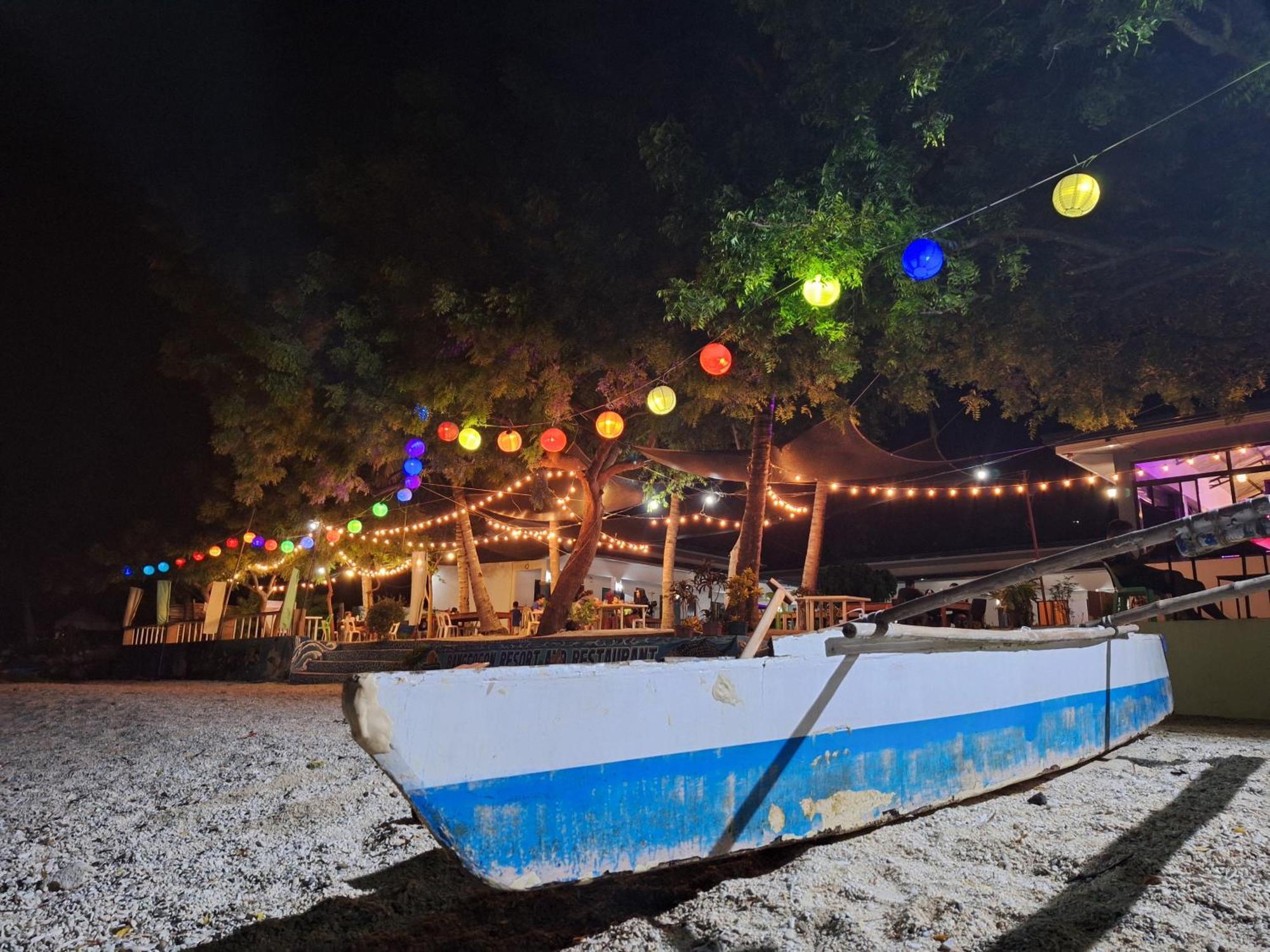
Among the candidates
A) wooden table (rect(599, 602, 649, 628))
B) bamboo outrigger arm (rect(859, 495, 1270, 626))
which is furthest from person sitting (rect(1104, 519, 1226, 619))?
wooden table (rect(599, 602, 649, 628))

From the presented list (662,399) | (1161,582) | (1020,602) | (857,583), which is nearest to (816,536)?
(857,583)

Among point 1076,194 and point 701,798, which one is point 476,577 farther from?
point 701,798

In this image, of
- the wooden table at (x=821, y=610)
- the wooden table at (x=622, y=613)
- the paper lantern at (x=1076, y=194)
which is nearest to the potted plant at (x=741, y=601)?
the wooden table at (x=821, y=610)

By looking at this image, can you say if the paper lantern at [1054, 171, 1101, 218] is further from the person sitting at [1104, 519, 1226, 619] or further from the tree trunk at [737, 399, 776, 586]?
the tree trunk at [737, 399, 776, 586]

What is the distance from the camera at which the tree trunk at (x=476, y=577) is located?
11.8 metres

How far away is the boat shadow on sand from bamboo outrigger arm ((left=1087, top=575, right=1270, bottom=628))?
1.35 metres

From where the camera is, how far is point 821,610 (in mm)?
8250

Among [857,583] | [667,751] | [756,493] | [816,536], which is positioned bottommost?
[667,751]

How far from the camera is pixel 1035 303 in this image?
642 centimetres

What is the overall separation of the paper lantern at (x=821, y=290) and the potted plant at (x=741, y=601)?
3356 mm

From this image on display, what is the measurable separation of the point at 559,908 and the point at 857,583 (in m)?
A: 8.36

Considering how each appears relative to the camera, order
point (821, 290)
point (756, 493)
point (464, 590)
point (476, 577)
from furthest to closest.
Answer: point (464, 590)
point (476, 577)
point (756, 493)
point (821, 290)

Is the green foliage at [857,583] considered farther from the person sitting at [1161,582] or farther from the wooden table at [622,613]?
the wooden table at [622,613]

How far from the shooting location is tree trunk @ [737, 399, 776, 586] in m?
8.28
